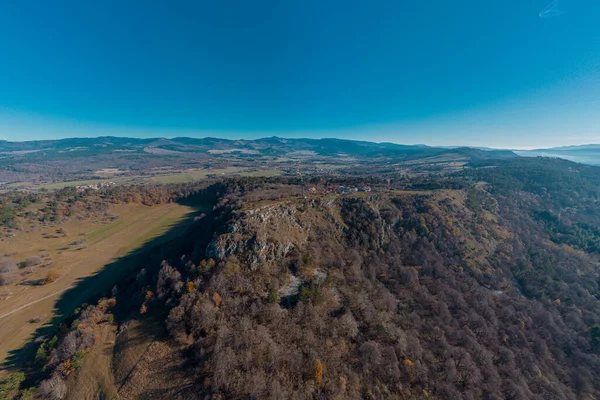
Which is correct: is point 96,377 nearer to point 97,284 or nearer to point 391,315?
point 97,284

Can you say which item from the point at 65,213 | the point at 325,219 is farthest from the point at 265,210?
the point at 65,213

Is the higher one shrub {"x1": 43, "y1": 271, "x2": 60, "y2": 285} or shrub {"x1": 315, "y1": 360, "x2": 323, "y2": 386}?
shrub {"x1": 43, "y1": 271, "x2": 60, "y2": 285}

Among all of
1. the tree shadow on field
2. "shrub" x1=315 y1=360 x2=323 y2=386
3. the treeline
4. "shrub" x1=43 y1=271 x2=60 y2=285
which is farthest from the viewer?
"shrub" x1=43 y1=271 x2=60 y2=285

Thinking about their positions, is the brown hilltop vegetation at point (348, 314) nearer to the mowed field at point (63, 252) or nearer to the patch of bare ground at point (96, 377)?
the patch of bare ground at point (96, 377)

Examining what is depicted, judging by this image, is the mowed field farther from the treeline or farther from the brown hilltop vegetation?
the treeline

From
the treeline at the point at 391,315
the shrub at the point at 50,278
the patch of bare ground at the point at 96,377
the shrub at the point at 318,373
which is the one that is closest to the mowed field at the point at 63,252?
the shrub at the point at 50,278

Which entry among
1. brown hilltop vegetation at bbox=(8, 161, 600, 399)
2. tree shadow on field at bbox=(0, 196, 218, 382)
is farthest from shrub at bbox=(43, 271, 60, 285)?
brown hilltop vegetation at bbox=(8, 161, 600, 399)
